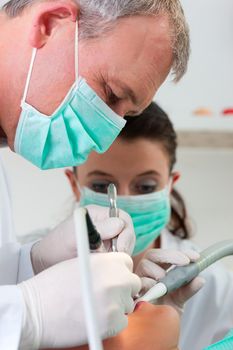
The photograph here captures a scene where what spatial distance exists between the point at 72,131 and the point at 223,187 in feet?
4.85

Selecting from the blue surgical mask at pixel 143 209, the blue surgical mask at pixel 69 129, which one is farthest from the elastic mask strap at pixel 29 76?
the blue surgical mask at pixel 143 209

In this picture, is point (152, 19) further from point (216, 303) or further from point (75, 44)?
point (216, 303)

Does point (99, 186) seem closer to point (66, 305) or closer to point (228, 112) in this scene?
point (228, 112)

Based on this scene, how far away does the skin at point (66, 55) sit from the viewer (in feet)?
→ 3.60

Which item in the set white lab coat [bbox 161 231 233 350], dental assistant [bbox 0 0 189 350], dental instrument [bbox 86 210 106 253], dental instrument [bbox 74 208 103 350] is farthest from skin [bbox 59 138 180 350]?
dental instrument [bbox 74 208 103 350]

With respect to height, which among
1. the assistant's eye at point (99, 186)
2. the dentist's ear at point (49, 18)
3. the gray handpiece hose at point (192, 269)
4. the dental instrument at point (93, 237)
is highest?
the dentist's ear at point (49, 18)

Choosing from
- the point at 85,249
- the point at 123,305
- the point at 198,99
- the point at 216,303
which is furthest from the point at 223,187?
the point at 85,249

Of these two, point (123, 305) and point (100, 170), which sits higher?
point (123, 305)

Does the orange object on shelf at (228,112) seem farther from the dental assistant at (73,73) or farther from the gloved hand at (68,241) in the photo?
the gloved hand at (68,241)

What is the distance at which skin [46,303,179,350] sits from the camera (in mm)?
850

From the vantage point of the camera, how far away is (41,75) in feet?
3.66

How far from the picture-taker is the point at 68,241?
1.09 m

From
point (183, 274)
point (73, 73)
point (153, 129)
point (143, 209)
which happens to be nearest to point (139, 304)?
point (183, 274)

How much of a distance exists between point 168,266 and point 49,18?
0.65 meters
